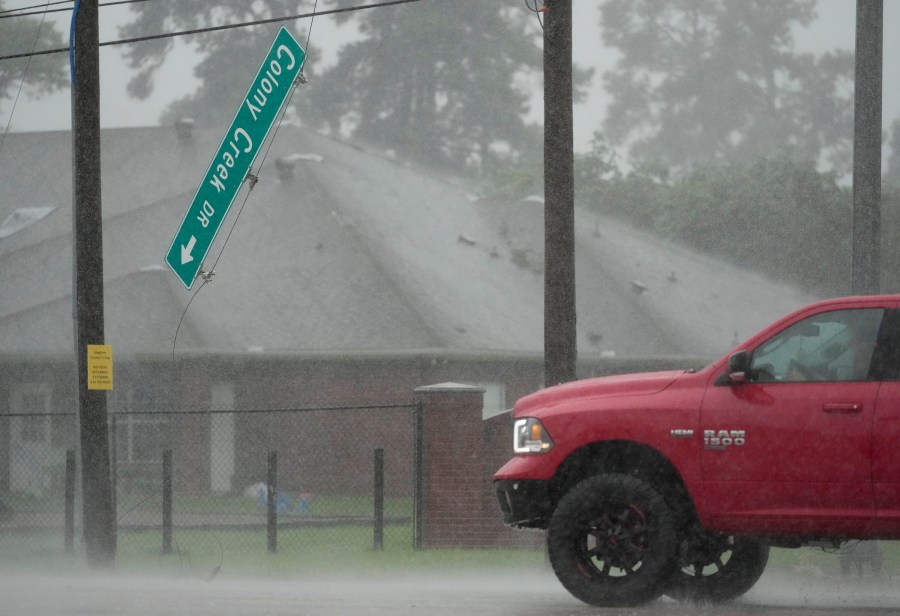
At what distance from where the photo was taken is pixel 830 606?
10203 mm

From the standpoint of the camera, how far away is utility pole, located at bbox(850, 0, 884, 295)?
1416 centimetres

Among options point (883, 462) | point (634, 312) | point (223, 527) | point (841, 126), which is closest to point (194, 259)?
point (223, 527)

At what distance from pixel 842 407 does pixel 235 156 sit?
1088cm

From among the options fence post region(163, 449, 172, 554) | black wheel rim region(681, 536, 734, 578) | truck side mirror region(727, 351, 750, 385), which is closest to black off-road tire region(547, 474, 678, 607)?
black wheel rim region(681, 536, 734, 578)

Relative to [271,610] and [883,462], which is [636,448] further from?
[271,610]

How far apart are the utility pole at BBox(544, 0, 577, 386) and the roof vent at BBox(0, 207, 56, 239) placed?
22849 millimetres

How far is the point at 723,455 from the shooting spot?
29.9 ft

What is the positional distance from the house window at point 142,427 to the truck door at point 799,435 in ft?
68.4

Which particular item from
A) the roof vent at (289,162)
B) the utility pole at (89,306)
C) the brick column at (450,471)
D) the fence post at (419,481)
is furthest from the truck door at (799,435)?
the roof vent at (289,162)

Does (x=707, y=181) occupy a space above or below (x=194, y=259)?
above

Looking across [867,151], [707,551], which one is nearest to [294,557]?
[707,551]

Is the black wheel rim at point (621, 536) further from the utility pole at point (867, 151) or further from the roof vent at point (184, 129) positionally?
the roof vent at point (184, 129)

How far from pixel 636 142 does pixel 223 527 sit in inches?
1736

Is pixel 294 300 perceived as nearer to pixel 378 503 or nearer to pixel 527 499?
pixel 378 503
